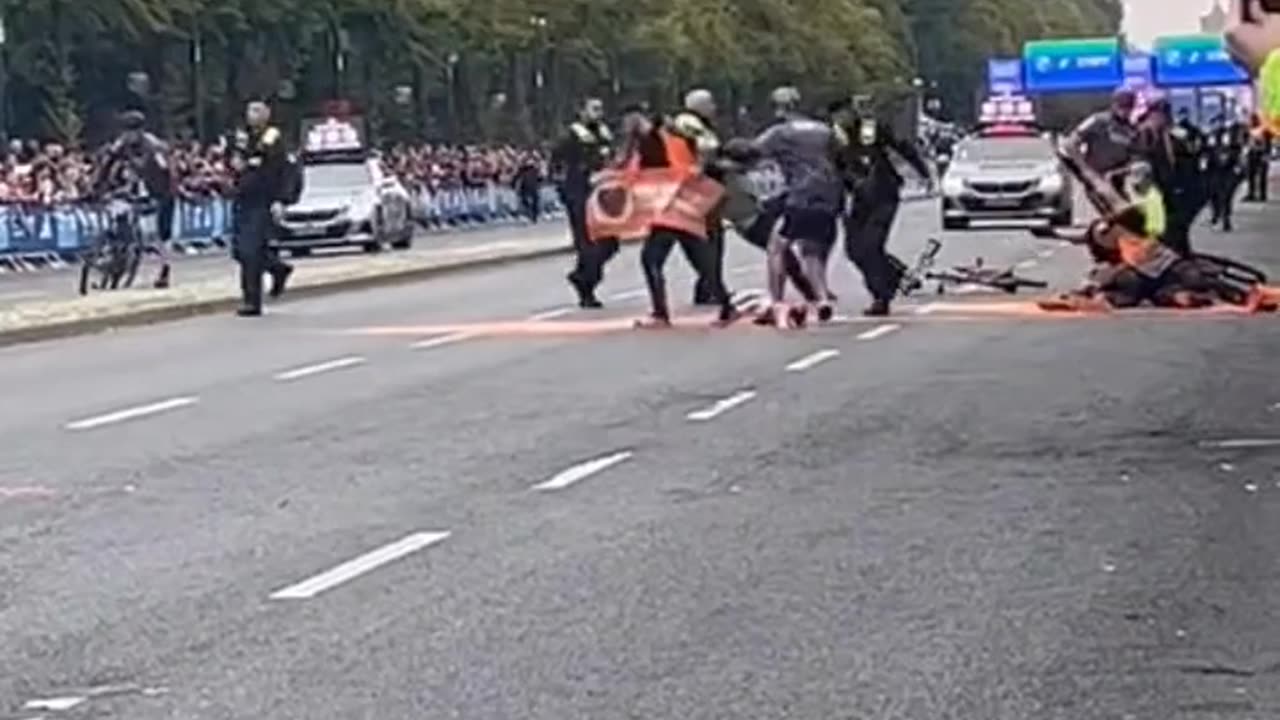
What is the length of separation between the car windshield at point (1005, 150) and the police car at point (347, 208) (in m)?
9.19

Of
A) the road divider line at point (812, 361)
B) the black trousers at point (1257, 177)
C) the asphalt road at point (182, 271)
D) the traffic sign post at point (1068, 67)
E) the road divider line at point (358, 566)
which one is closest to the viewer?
the road divider line at point (358, 566)

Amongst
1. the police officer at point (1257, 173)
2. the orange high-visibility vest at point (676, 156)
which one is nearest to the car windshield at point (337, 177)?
the police officer at point (1257, 173)

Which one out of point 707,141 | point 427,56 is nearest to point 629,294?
point 707,141

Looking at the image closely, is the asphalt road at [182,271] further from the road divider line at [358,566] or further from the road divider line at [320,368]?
the road divider line at [358,566]

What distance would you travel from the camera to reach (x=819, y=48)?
361 ft

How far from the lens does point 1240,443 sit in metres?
16.8

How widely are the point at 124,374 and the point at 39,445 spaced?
5790 mm

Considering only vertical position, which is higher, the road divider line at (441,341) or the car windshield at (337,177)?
the road divider line at (441,341)

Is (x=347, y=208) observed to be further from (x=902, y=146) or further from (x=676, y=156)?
(x=676, y=156)

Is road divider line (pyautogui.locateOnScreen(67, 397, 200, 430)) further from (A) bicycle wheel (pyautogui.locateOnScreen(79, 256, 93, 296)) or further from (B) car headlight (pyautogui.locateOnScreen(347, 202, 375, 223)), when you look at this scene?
(B) car headlight (pyautogui.locateOnScreen(347, 202, 375, 223))

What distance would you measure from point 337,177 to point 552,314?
23.0 metres

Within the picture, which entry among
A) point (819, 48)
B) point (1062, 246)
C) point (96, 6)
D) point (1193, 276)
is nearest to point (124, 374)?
point (1193, 276)

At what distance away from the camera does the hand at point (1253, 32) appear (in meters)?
13.5

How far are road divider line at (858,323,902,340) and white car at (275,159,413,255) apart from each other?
24530mm
